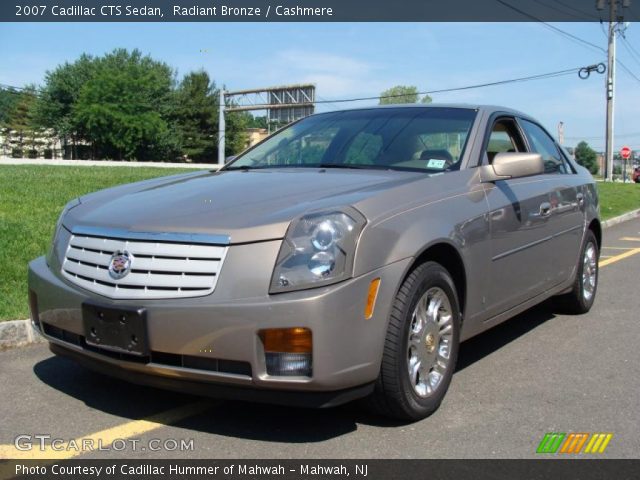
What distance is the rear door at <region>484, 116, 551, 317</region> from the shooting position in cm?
→ 398

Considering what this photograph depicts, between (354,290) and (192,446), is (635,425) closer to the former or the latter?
(354,290)

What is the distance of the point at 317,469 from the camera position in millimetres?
2820

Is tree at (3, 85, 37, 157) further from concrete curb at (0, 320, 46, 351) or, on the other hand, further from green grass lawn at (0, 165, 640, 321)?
concrete curb at (0, 320, 46, 351)

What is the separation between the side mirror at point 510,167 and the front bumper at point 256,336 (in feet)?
4.37

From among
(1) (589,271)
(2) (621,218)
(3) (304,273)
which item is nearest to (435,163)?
(3) (304,273)

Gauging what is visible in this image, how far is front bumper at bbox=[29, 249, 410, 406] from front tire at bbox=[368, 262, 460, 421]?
102 millimetres

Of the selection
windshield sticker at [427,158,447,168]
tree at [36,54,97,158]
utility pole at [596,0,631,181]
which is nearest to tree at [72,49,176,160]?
tree at [36,54,97,158]

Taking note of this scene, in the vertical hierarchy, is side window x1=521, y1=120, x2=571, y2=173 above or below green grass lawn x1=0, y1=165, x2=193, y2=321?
above

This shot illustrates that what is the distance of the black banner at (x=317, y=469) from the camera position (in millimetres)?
2758

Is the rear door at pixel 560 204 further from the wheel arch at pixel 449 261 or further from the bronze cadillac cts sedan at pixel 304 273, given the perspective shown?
the wheel arch at pixel 449 261

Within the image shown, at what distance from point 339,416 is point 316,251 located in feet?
3.29

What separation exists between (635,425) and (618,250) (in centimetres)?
744

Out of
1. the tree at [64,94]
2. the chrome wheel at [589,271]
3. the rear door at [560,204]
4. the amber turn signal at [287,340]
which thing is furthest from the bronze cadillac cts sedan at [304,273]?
the tree at [64,94]

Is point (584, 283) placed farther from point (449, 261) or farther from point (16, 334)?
point (16, 334)
